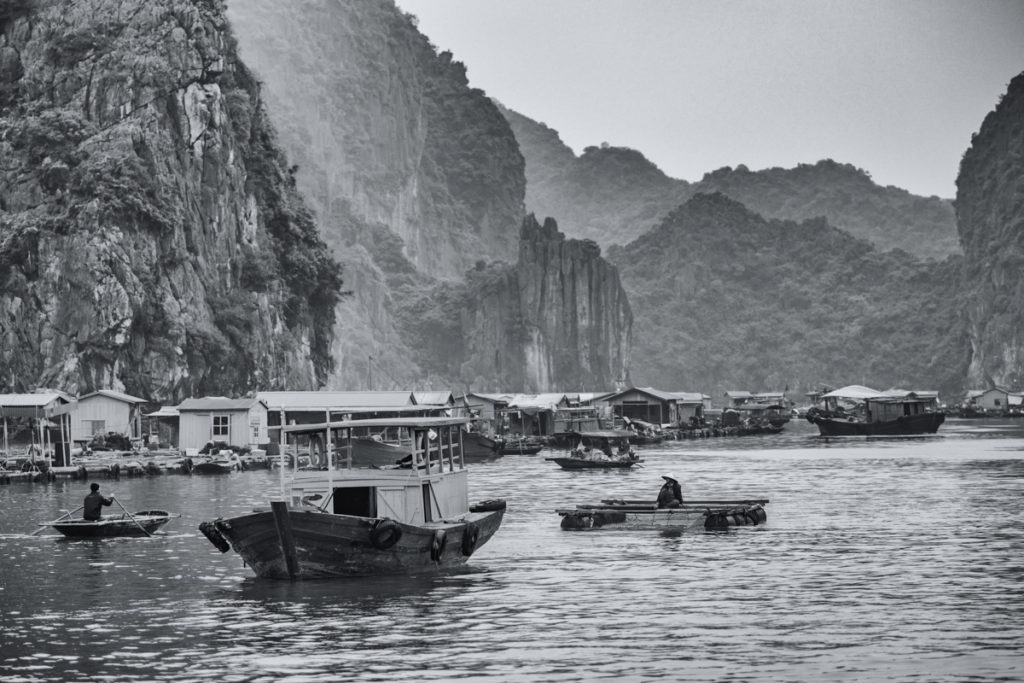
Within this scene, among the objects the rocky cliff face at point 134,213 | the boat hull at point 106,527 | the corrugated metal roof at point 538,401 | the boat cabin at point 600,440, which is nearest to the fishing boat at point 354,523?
the boat hull at point 106,527

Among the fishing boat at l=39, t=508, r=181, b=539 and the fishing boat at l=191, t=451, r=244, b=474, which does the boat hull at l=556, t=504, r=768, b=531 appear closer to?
the fishing boat at l=39, t=508, r=181, b=539

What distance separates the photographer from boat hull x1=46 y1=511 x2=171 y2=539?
39.8 metres

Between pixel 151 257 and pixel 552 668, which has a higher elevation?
pixel 151 257

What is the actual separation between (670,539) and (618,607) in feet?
38.6

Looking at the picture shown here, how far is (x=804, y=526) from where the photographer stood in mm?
41906

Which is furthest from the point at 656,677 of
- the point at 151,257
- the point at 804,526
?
the point at 151,257

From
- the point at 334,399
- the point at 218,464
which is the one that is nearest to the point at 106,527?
the point at 218,464

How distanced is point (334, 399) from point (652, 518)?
4380cm

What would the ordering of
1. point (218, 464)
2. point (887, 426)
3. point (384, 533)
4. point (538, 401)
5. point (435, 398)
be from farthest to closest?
point (538, 401)
point (887, 426)
point (435, 398)
point (218, 464)
point (384, 533)

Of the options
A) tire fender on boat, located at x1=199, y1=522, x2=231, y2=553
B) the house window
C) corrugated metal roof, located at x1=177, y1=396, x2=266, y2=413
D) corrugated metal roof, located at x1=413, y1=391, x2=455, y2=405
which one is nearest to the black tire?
tire fender on boat, located at x1=199, y1=522, x2=231, y2=553

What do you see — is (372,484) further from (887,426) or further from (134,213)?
(887,426)

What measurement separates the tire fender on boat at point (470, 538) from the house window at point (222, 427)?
1983 inches

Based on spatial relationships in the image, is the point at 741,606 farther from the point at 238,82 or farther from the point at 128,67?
the point at 238,82

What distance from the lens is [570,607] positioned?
89.7 feet
